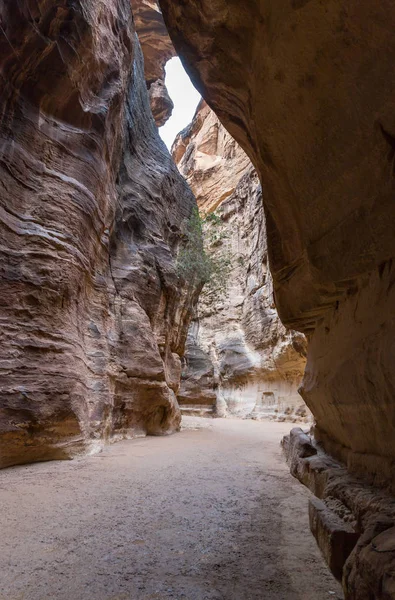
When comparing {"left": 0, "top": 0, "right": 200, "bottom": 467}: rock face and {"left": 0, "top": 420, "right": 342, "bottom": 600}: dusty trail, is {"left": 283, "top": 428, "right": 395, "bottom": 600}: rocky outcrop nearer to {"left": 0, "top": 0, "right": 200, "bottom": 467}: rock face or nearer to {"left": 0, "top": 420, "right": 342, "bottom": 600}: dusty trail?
{"left": 0, "top": 420, "right": 342, "bottom": 600}: dusty trail

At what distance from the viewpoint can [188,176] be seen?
3322 centimetres

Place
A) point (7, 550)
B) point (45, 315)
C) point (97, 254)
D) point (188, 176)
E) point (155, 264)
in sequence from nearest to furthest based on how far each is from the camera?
point (7, 550) < point (45, 315) < point (97, 254) < point (155, 264) < point (188, 176)

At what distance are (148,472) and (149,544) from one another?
2.08m

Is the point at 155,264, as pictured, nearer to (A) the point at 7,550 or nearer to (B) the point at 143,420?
(B) the point at 143,420

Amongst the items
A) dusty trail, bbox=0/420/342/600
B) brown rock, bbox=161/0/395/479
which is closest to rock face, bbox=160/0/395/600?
brown rock, bbox=161/0/395/479

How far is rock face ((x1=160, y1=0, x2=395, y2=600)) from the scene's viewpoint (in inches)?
82.2

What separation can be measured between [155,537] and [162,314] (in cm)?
748

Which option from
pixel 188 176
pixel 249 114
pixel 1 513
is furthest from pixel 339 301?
pixel 188 176

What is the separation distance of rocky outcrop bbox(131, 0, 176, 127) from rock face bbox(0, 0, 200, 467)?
12379 mm

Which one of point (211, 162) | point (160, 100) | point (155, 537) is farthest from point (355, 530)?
point (211, 162)

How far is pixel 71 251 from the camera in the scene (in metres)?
5.78

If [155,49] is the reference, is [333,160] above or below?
below

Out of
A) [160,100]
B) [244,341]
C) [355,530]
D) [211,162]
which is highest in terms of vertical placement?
[211,162]

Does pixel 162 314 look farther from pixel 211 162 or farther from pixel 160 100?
pixel 211 162
